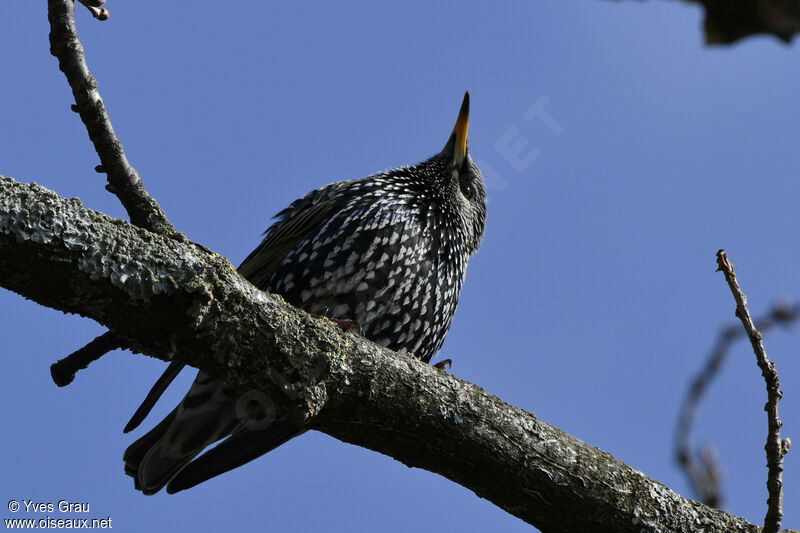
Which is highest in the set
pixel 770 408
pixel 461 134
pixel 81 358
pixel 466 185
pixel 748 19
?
pixel 461 134

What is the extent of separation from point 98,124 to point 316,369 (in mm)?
1228

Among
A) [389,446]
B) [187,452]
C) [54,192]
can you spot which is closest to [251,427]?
[187,452]

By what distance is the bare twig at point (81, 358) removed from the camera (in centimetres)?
298

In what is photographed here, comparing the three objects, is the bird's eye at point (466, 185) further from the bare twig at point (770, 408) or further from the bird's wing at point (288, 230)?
the bare twig at point (770, 408)

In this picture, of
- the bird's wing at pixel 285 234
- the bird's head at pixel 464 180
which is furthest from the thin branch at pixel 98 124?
the bird's head at pixel 464 180

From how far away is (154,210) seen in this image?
9.82 feet

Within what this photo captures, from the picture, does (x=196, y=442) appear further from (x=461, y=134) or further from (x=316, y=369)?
(x=461, y=134)

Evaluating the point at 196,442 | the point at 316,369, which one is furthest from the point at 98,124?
the point at 196,442

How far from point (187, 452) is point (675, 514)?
7.59 ft

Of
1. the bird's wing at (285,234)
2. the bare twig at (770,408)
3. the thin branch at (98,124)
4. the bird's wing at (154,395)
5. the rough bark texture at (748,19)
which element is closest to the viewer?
the rough bark texture at (748,19)

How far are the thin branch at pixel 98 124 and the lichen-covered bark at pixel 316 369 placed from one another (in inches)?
15.5

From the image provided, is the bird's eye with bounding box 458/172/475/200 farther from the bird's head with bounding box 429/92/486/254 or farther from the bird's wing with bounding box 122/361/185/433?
the bird's wing with bounding box 122/361/185/433

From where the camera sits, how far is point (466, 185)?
5.43 metres

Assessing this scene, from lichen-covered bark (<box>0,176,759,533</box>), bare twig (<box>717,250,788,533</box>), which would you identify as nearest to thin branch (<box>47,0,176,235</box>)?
lichen-covered bark (<box>0,176,759,533</box>)
